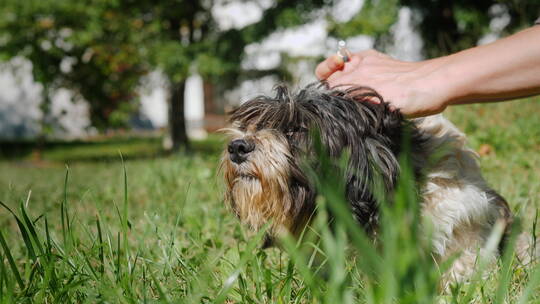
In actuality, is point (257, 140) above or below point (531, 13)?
below

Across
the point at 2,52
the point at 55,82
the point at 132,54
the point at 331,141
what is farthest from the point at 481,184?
the point at 55,82

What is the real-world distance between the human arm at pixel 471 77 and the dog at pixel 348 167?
4.8 inches

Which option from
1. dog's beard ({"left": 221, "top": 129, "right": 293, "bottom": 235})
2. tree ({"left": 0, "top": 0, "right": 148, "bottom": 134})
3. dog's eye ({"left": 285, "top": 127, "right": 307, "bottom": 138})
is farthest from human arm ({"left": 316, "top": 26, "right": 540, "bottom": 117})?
tree ({"left": 0, "top": 0, "right": 148, "bottom": 134})

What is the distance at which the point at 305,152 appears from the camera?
2400mm

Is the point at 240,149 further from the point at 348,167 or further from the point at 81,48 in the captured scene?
the point at 81,48

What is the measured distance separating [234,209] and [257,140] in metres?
0.48

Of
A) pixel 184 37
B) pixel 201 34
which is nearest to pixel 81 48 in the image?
pixel 184 37

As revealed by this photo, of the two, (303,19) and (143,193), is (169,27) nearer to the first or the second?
(303,19)

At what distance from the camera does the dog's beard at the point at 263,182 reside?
2.37 metres

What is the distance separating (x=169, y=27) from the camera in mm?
14188

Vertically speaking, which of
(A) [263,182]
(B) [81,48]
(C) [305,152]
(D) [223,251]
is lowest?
(D) [223,251]

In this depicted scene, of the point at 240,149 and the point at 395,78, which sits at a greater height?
the point at 395,78

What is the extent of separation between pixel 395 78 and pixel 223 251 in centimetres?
116

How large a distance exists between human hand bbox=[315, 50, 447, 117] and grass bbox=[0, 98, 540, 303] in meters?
0.48
